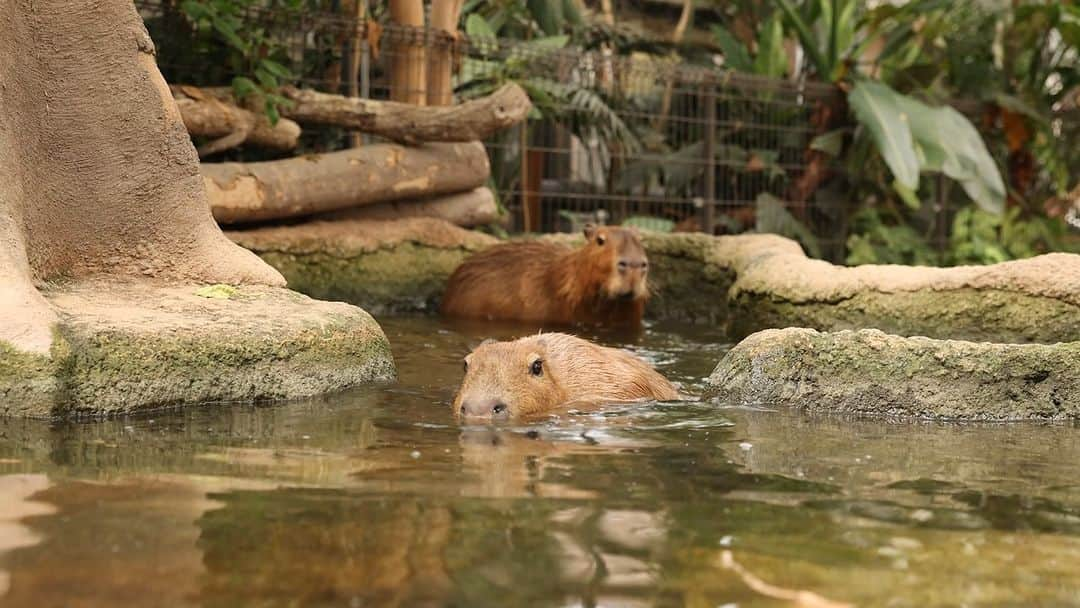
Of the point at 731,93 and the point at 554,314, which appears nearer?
the point at 554,314

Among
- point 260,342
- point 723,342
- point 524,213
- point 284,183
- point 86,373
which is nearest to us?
point 86,373

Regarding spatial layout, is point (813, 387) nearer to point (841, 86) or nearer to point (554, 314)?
point (554, 314)

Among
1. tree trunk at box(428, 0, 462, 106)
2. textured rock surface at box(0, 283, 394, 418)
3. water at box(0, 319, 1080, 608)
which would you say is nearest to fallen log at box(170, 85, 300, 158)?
tree trunk at box(428, 0, 462, 106)

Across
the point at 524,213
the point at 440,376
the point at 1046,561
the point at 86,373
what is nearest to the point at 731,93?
the point at 524,213

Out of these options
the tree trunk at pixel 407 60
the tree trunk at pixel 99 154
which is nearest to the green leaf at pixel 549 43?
the tree trunk at pixel 407 60

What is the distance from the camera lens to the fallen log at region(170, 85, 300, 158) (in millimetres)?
7852

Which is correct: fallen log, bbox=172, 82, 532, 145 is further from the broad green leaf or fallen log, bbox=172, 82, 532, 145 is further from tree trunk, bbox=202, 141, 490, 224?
the broad green leaf

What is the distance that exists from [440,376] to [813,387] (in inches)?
66.7

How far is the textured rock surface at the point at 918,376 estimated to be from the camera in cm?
441

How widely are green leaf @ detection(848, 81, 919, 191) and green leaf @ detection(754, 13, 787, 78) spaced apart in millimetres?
1284

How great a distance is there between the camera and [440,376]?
5617 mm

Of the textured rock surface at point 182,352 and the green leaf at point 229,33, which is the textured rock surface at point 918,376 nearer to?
the textured rock surface at point 182,352

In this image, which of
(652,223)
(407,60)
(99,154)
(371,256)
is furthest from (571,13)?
(99,154)

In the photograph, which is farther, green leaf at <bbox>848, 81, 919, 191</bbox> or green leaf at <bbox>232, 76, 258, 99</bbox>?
green leaf at <bbox>848, 81, 919, 191</bbox>
